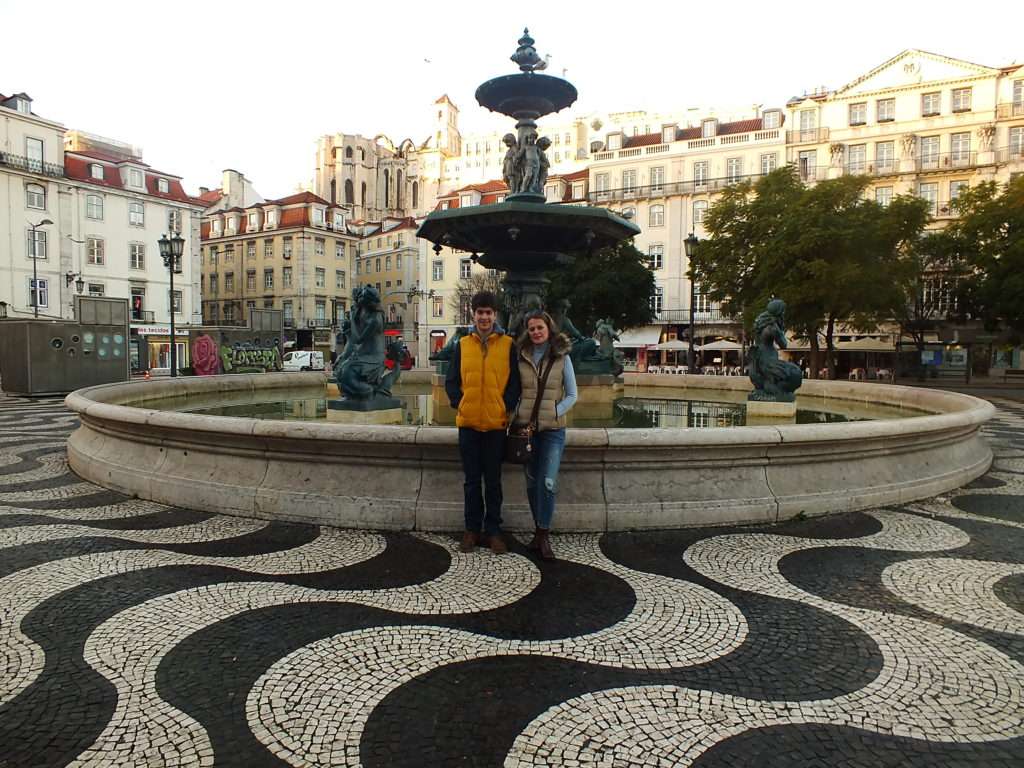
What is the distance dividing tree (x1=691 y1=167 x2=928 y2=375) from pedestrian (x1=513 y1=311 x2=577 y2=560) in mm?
22438

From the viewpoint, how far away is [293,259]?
60.3 m

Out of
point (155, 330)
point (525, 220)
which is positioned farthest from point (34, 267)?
point (525, 220)

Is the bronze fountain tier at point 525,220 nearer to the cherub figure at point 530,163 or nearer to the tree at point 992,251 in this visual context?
the cherub figure at point 530,163

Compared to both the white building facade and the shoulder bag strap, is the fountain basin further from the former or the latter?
the white building facade

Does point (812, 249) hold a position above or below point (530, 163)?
above

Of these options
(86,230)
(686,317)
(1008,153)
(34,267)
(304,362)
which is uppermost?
(1008,153)

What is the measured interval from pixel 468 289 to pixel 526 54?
145 feet

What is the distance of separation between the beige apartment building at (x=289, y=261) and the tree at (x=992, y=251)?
46316 mm

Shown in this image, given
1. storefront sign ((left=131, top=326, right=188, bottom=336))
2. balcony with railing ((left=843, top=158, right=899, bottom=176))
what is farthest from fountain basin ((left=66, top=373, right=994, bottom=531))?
balcony with railing ((left=843, top=158, right=899, bottom=176))

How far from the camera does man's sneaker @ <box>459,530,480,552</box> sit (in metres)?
4.68

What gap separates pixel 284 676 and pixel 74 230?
155ft

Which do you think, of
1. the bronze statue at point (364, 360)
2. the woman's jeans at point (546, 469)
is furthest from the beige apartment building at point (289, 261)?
the woman's jeans at point (546, 469)

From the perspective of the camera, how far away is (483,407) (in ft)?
14.6

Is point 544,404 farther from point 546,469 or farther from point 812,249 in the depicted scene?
point 812,249
